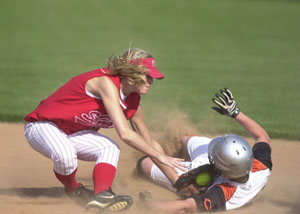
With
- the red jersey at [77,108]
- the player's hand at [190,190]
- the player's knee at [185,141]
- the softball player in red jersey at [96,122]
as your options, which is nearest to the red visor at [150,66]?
the softball player in red jersey at [96,122]

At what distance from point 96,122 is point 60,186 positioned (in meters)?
1.16

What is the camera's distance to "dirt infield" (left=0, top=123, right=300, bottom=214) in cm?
500

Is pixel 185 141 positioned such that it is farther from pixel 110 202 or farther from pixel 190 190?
pixel 110 202

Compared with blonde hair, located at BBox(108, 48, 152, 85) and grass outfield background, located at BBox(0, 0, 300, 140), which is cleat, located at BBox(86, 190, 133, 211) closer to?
blonde hair, located at BBox(108, 48, 152, 85)

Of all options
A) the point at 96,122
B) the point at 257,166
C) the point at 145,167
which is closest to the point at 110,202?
the point at 96,122

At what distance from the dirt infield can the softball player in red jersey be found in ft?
0.97

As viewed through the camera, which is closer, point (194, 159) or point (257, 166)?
point (257, 166)

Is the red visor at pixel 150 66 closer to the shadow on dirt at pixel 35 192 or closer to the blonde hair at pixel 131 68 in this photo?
the blonde hair at pixel 131 68

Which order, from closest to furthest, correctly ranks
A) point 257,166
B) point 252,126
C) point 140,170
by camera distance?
1. point 257,166
2. point 252,126
3. point 140,170

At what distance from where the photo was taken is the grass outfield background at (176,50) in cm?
980

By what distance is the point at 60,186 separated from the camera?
5.78m

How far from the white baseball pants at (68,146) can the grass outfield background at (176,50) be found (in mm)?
3154

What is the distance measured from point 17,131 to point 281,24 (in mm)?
19536

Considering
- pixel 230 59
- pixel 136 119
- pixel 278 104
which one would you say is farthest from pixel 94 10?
pixel 136 119
